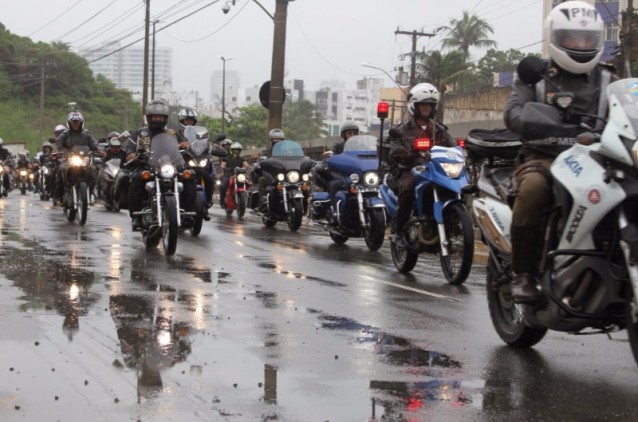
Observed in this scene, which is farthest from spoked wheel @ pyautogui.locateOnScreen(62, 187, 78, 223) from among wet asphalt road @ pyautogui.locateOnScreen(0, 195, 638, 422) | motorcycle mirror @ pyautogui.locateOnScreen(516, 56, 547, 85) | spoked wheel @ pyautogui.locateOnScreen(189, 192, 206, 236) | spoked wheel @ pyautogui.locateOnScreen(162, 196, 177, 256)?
motorcycle mirror @ pyautogui.locateOnScreen(516, 56, 547, 85)

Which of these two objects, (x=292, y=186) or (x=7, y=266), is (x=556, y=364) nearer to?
(x=7, y=266)

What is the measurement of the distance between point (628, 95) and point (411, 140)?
6.17 m

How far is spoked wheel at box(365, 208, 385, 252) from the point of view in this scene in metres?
14.7

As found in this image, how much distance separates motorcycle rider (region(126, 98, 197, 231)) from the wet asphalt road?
2.71 metres

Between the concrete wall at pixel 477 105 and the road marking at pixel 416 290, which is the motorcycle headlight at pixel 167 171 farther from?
the concrete wall at pixel 477 105

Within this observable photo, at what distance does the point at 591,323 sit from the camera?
614 cm

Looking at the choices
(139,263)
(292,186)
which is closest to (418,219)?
(139,263)

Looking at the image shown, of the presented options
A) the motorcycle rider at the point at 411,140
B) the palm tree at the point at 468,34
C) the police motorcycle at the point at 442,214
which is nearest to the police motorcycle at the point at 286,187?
the motorcycle rider at the point at 411,140

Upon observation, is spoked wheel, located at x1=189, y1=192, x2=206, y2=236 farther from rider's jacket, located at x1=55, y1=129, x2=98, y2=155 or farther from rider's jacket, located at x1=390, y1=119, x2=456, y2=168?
rider's jacket, located at x1=390, y1=119, x2=456, y2=168

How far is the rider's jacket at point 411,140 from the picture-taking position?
39.1 ft

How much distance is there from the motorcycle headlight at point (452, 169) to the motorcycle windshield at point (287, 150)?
8.72 metres

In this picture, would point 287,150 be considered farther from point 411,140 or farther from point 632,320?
point 632,320

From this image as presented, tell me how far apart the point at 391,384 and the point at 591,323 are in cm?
117

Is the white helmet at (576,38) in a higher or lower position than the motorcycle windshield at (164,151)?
higher
